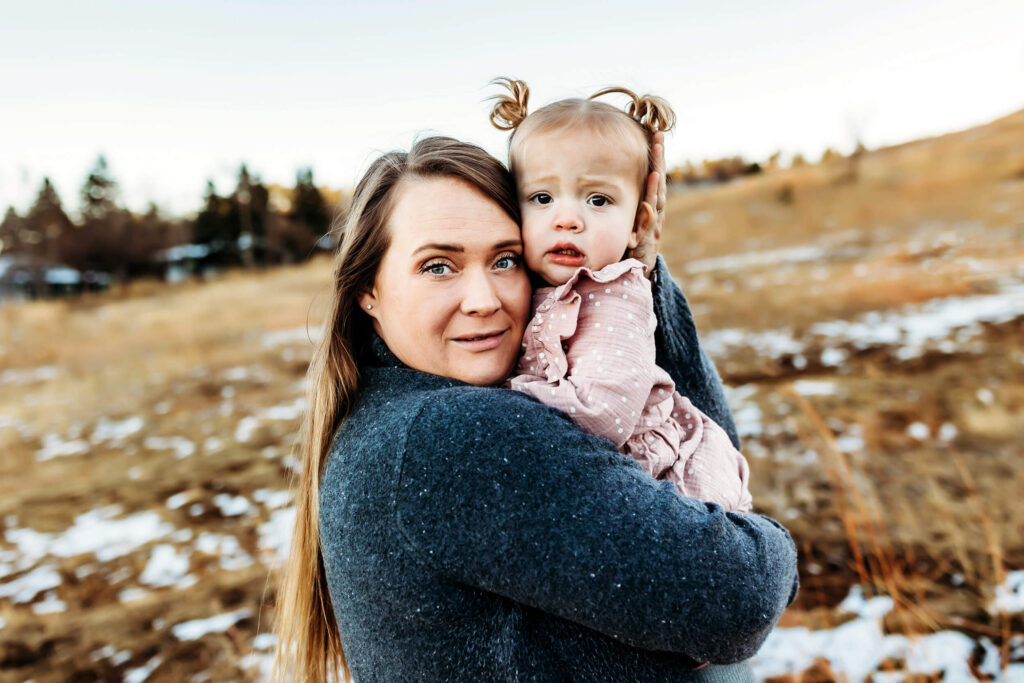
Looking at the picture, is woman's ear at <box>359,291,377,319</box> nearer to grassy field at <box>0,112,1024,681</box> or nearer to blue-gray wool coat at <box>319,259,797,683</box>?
grassy field at <box>0,112,1024,681</box>

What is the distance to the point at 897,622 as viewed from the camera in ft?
11.0

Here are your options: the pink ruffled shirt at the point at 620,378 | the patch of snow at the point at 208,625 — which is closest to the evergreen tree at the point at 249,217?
the patch of snow at the point at 208,625

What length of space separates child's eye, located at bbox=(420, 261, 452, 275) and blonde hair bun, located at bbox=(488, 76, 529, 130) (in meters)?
0.64

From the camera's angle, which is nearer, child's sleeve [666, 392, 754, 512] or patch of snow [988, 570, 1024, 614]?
child's sleeve [666, 392, 754, 512]

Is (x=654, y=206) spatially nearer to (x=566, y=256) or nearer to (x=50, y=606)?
(x=566, y=256)

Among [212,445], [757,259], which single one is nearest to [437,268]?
[212,445]

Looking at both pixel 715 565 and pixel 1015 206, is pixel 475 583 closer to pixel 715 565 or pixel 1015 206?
pixel 715 565

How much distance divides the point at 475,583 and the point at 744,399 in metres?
6.47

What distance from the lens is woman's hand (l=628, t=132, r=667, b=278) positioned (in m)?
1.90

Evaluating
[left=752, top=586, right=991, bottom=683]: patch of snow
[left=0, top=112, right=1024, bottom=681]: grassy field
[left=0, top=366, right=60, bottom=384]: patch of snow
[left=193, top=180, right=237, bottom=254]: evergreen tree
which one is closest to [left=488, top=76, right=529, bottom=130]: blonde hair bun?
[left=0, top=112, right=1024, bottom=681]: grassy field

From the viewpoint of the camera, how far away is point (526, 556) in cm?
111

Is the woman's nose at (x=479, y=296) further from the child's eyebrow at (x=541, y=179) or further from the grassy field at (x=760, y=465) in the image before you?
the grassy field at (x=760, y=465)

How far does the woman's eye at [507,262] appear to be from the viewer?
1.67 meters

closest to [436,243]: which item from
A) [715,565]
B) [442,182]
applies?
[442,182]
